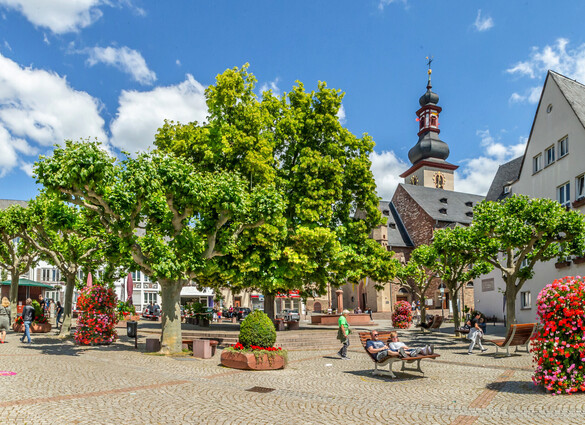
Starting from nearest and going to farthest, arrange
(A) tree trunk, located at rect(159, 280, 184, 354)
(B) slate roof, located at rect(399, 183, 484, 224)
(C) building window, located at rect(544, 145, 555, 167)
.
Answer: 1. (A) tree trunk, located at rect(159, 280, 184, 354)
2. (C) building window, located at rect(544, 145, 555, 167)
3. (B) slate roof, located at rect(399, 183, 484, 224)

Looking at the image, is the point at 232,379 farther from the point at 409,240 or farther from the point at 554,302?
the point at 409,240

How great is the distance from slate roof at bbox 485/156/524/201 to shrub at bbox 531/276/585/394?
118 feet

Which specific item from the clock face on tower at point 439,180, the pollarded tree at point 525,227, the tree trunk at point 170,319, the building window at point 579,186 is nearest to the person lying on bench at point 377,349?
the tree trunk at point 170,319

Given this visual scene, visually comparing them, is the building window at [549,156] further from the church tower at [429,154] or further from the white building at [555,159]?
the church tower at [429,154]

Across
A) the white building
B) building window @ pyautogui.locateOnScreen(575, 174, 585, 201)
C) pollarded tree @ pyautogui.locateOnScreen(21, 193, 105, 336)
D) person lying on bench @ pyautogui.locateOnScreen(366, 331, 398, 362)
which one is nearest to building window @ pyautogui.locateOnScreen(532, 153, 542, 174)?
the white building

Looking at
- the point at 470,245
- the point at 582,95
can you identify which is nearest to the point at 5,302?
the point at 470,245

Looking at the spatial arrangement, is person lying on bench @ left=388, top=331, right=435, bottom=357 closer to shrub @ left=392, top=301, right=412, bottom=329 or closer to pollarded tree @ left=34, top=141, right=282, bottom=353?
pollarded tree @ left=34, top=141, right=282, bottom=353

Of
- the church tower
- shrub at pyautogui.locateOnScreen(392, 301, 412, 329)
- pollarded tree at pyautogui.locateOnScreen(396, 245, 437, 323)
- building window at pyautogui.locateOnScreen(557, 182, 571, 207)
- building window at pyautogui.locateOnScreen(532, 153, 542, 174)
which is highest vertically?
the church tower

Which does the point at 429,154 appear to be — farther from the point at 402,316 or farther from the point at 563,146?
the point at 563,146

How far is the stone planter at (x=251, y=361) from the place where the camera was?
1366cm

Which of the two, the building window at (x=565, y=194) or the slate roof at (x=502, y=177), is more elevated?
the slate roof at (x=502, y=177)

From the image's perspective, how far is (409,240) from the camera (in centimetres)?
6881

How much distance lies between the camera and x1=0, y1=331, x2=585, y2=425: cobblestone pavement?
8156 millimetres

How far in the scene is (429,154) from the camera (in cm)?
8750
